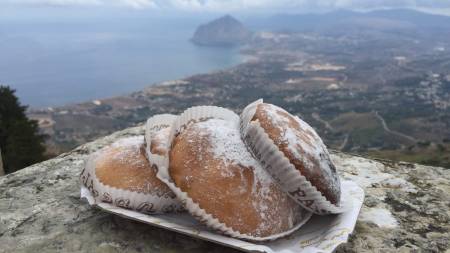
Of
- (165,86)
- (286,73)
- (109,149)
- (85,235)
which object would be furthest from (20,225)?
(286,73)

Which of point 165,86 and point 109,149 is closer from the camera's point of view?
point 109,149

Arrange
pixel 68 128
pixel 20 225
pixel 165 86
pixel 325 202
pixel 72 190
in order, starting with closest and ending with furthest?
pixel 325 202
pixel 20 225
pixel 72 190
pixel 68 128
pixel 165 86

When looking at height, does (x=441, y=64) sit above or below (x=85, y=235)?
below

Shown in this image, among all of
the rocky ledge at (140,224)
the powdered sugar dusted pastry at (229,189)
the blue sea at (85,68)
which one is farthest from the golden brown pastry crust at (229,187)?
the blue sea at (85,68)

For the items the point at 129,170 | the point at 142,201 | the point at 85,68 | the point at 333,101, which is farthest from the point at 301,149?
the point at 85,68

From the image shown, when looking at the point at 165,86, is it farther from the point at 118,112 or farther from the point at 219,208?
the point at 219,208

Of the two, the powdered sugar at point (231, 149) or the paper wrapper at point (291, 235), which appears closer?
the paper wrapper at point (291, 235)

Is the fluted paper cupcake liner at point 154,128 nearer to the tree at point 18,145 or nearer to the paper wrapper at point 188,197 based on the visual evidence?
the paper wrapper at point 188,197
